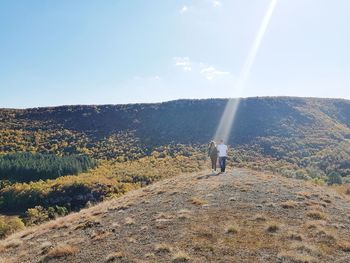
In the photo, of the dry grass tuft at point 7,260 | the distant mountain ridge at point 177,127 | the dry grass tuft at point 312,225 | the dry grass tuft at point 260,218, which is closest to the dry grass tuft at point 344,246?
the dry grass tuft at point 312,225

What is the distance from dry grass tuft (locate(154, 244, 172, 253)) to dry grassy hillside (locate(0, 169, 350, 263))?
31mm

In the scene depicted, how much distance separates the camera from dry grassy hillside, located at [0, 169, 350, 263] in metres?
12.0

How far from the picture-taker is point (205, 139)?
116750mm

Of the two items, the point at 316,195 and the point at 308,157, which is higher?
the point at 316,195

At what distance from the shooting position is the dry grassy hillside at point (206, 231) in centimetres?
1201

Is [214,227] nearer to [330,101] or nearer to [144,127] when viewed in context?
[144,127]

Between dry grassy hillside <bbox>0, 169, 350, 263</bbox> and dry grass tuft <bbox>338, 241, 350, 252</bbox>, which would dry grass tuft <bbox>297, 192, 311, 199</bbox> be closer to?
dry grassy hillside <bbox>0, 169, 350, 263</bbox>

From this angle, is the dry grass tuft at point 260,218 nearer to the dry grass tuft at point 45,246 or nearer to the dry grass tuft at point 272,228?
the dry grass tuft at point 272,228

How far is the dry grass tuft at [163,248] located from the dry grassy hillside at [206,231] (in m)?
0.03

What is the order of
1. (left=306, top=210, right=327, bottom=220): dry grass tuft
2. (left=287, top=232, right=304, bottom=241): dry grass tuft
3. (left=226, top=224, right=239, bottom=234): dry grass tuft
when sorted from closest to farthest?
(left=287, top=232, right=304, bottom=241): dry grass tuft
(left=226, top=224, right=239, bottom=234): dry grass tuft
(left=306, top=210, right=327, bottom=220): dry grass tuft

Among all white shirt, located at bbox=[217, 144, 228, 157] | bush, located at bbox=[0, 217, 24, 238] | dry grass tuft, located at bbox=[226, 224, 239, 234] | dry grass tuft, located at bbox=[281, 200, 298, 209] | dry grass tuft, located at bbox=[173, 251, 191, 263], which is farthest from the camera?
bush, located at bbox=[0, 217, 24, 238]

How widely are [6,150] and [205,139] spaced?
59.0 m

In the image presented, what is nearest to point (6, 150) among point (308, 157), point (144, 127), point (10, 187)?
point (10, 187)

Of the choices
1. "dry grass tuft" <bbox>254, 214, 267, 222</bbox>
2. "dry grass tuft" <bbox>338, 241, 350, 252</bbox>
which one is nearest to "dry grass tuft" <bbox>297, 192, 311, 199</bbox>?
"dry grass tuft" <bbox>254, 214, 267, 222</bbox>
